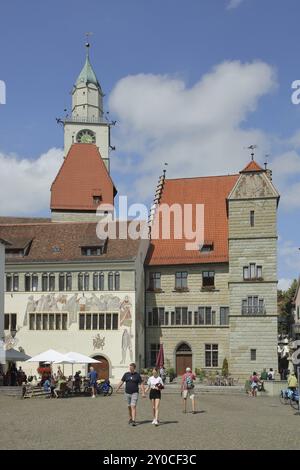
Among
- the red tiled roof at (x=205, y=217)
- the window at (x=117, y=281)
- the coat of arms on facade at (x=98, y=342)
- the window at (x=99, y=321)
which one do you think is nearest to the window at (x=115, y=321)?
the window at (x=99, y=321)

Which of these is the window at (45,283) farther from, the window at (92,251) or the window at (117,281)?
the window at (117,281)

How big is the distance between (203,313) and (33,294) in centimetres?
1280

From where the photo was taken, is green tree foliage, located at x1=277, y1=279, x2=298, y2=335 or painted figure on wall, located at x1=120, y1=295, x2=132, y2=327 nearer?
painted figure on wall, located at x1=120, y1=295, x2=132, y2=327

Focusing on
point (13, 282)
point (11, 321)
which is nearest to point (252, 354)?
point (11, 321)

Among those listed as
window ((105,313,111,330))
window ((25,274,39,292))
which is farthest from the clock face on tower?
window ((105,313,111,330))

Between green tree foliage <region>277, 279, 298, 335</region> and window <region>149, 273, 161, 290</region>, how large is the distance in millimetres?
31204

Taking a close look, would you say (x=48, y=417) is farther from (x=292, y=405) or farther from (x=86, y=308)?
(x=86, y=308)

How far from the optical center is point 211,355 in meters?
51.6

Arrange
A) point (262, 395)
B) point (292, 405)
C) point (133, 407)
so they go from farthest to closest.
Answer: point (262, 395) → point (292, 405) → point (133, 407)

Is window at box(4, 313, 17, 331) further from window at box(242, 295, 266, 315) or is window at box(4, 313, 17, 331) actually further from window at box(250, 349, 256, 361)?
window at box(250, 349, 256, 361)

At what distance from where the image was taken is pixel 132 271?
50250mm

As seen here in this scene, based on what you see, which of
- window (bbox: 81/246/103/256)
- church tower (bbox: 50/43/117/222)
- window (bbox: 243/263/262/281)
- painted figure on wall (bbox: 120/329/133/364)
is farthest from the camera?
church tower (bbox: 50/43/117/222)

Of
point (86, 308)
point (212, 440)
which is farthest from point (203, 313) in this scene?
point (212, 440)

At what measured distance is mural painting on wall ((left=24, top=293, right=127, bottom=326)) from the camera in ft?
164
